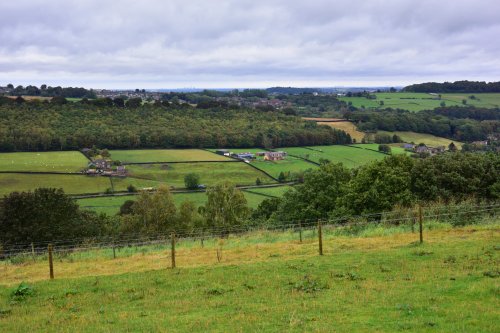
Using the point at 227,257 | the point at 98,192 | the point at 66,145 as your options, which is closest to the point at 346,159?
the point at 98,192

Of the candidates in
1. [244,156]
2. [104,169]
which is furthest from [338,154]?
[104,169]

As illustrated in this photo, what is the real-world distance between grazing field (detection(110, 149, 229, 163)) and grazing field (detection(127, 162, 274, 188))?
4.45 metres

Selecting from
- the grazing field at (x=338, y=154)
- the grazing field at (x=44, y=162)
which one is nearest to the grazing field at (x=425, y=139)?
the grazing field at (x=338, y=154)

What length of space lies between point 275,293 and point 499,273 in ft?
21.3

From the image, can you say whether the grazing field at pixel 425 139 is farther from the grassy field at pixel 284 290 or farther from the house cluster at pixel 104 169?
the grassy field at pixel 284 290

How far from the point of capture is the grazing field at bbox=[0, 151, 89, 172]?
81.6 m

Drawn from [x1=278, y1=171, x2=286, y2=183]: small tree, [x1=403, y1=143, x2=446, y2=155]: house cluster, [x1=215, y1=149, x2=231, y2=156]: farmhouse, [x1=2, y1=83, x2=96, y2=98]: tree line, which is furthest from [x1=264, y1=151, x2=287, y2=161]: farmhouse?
[x1=2, y1=83, x2=96, y2=98]: tree line

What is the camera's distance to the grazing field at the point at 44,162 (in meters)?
81.6

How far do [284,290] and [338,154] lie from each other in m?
87.4

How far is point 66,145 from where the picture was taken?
Result: 103750 millimetres

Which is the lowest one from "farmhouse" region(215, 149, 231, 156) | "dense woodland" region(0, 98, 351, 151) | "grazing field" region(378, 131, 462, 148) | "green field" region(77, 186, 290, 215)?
"green field" region(77, 186, 290, 215)

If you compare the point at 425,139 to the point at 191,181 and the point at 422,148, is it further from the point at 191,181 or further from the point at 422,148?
the point at 191,181

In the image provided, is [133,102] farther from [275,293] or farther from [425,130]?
[275,293]

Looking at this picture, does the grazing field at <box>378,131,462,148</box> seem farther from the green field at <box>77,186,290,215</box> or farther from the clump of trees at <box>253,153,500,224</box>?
the clump of trees at <box>253,153,500,224</box>
